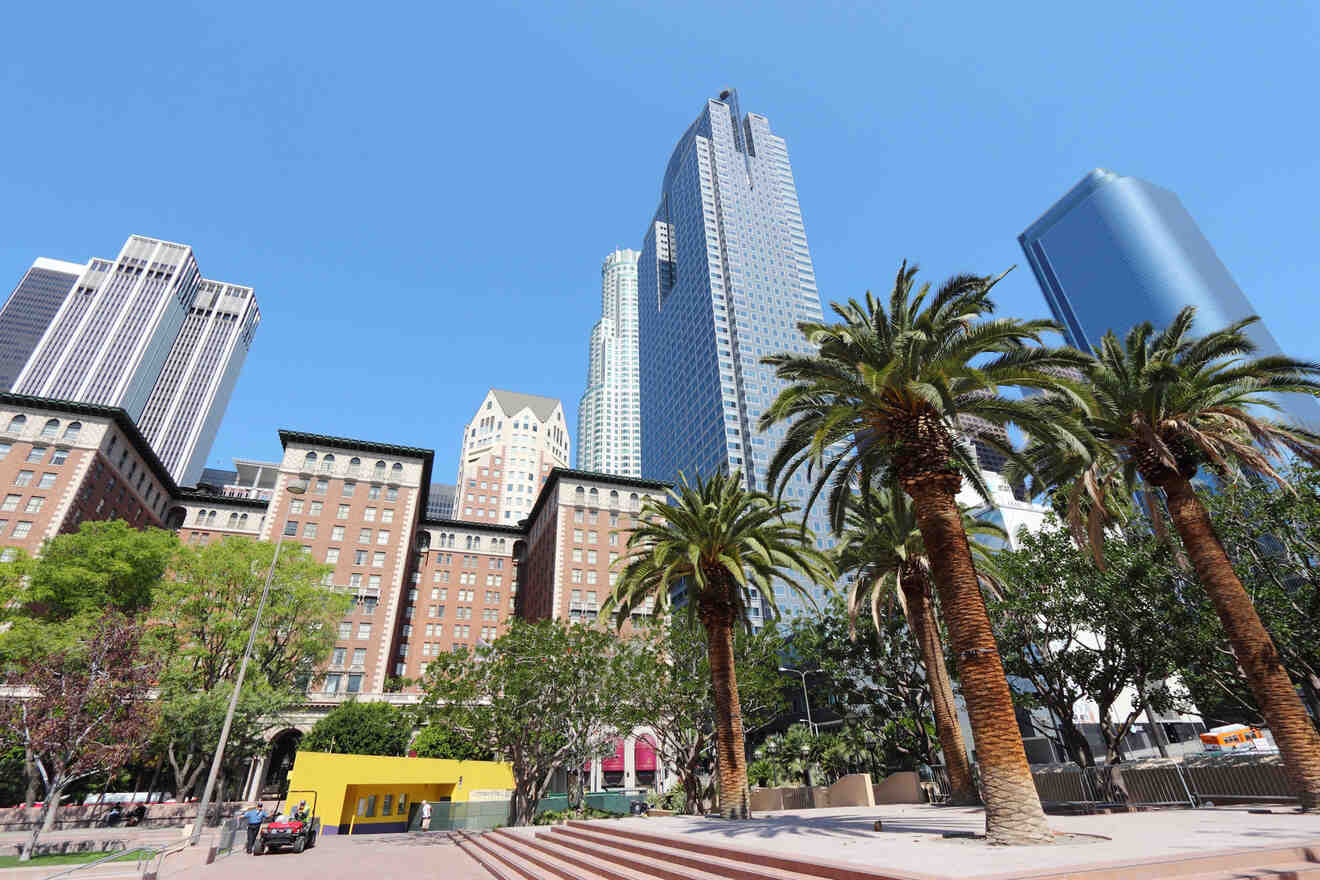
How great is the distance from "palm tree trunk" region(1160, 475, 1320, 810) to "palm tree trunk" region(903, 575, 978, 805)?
366 inches

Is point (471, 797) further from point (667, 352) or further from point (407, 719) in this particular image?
point (667, 352)

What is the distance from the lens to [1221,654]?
87.4ft

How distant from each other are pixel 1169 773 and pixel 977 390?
49.5ft

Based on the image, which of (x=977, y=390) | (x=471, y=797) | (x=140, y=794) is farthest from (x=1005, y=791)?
(x=140, y=794)

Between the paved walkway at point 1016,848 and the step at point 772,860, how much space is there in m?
0.35

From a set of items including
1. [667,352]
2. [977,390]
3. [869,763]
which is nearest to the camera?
[977,390]

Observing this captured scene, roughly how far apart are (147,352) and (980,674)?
219 meters

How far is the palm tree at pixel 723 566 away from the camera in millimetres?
22516

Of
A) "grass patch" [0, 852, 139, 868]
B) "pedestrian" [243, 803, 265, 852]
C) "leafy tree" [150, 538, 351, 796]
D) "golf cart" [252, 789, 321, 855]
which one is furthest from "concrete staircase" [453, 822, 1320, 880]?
"leafy tree" [150, 538, 351, 796]

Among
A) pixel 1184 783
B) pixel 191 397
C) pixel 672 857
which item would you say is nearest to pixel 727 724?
pixel 672 857

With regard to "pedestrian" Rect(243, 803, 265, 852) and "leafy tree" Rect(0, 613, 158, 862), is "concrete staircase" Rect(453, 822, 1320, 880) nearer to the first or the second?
"pedestrian" Rect(243, 803, 265, 852)

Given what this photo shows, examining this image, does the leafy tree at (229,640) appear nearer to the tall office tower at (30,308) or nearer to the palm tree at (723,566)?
the palm tree at (723,566)

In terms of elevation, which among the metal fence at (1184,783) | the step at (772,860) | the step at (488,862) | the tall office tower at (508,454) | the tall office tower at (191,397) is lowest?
the step at (488,862)

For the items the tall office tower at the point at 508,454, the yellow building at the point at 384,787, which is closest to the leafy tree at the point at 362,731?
the yellow building at the point at 384,787
